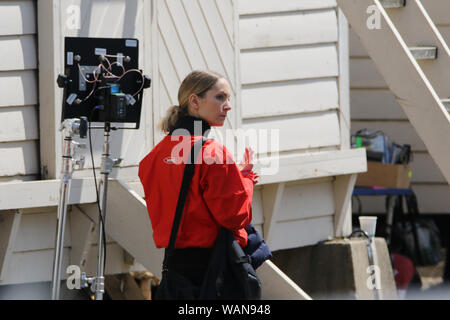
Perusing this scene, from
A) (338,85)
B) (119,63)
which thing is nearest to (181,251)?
(119,63)

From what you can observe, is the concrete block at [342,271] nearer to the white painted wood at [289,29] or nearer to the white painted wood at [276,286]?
the white painted wood at [289,29]

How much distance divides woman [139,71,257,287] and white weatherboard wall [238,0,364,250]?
2142 mm

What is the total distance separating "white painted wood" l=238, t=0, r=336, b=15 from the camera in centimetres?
638

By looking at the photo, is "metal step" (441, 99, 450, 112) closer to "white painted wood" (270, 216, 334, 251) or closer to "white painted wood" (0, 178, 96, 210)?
"white painted wood" (270, 216, 334, 251)

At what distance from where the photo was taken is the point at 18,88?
5289 millimetres

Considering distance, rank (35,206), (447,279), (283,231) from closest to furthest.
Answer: (35,206) < (283,231) < (447,279)

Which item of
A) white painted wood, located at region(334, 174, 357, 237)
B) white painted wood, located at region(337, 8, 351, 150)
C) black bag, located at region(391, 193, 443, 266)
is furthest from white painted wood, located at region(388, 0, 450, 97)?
black bag, located at region(391, 193, 443, 266)

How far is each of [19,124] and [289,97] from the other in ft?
7.27

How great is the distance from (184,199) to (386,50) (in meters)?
1.91

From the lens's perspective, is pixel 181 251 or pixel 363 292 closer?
pixel 181 251

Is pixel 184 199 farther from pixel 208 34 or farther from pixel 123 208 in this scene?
pixel 208 34

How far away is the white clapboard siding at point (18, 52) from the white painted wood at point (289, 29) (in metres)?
1.66

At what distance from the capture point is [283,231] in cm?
675
